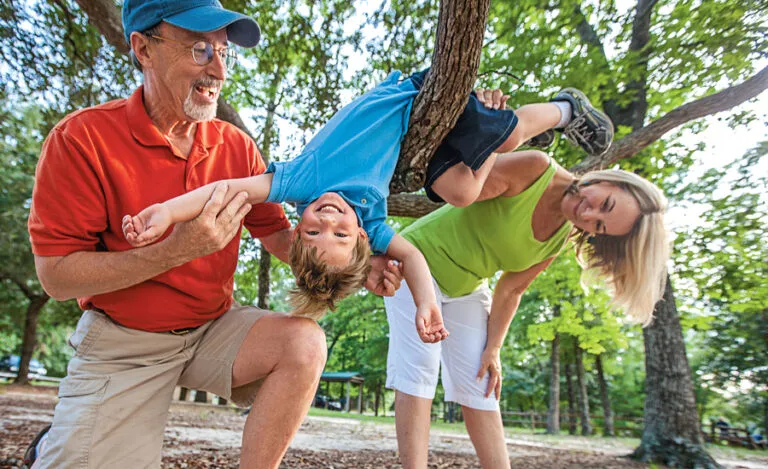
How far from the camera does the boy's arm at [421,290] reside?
6.84 ft

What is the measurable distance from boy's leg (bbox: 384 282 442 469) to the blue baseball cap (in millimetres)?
1667

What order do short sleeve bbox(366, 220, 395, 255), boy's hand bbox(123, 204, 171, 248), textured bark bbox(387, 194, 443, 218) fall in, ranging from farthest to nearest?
textured bark bbox(387, 194, 443, 218)
short sleeve bbox(366, 220, 395, 255)
boy's hand bbox(123, 204, 171, 248)

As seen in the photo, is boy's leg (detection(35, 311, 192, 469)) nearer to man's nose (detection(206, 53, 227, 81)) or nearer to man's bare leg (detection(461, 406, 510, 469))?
man's nose (detection(206, 53, 227, 81))

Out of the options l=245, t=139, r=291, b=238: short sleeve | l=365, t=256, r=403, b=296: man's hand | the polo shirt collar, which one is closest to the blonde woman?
l=365, t=256, r=403, b=296: man's hand

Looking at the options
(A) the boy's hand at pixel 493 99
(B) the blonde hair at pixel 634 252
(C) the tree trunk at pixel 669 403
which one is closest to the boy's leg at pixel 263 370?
(A) the boy's hand at pixel 493 99

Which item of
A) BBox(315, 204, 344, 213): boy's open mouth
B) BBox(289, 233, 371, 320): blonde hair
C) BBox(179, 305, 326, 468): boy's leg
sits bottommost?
BBox(179, 305, 326, 468): boy's leg

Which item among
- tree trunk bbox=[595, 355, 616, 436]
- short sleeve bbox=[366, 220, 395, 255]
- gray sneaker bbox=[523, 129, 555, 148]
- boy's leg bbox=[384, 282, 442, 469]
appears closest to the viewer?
short sleeve bbox=[366, 220, 395, 255]

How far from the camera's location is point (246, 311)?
226 centimetres

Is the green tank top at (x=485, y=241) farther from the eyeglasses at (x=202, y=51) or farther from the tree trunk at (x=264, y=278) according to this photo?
the tree trunk at (x=264, y=278)

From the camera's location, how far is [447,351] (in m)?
3.07

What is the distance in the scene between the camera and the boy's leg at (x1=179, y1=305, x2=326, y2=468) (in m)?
1.89

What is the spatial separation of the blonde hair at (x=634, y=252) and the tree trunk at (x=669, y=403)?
164 inches

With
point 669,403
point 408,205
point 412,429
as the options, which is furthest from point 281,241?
point 669,403

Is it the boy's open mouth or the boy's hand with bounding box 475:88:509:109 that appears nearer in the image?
the boy's open mouth
